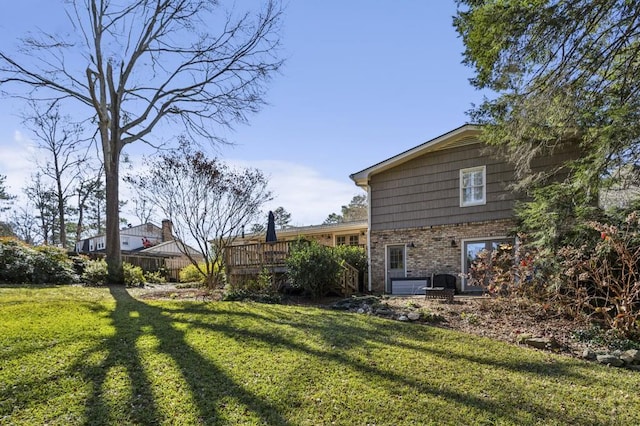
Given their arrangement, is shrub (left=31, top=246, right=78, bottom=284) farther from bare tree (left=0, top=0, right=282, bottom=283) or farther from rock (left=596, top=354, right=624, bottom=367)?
rock (left=596, top=354, right=624, bottom=367)

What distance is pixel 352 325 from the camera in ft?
21.1

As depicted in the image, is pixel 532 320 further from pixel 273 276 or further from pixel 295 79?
pixel 295 79

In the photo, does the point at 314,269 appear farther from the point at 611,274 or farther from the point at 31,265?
the point at 31,265

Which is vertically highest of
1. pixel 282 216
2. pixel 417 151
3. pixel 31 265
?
pixel 417 151

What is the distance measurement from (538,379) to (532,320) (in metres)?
3.03

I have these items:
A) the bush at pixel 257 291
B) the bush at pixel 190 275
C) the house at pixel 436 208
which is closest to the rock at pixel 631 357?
the house at pixel 436 208

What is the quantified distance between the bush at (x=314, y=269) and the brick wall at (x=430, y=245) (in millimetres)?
3989

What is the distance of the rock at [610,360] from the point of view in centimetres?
501

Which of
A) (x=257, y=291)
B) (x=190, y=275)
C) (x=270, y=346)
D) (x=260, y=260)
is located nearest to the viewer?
(x=270, y=346)

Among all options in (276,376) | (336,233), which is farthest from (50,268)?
(336,233)

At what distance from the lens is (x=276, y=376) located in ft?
13.1

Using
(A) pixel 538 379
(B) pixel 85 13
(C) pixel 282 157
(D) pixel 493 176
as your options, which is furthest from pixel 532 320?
(B) pixel 85 13

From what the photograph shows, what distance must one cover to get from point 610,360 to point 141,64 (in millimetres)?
15385

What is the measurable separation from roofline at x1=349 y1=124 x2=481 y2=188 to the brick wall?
218 centimetres
